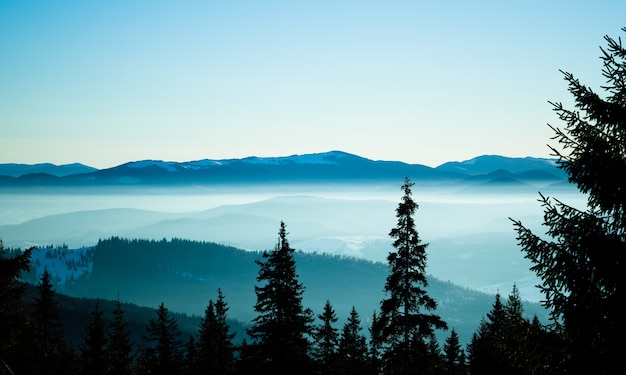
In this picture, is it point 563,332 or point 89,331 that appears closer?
point 563,332

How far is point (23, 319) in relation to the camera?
39.9 ft

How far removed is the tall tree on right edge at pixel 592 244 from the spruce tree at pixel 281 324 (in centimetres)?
1268

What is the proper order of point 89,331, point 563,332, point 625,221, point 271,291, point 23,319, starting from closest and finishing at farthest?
1. point 625,221
2. point 563,332
3. point 23,319
4. point 271,291
5. point 89,331

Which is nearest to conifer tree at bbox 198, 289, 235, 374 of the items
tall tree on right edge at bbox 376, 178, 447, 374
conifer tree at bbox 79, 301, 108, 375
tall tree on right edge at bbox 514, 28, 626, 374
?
conifer tree at bbox 79, 301, 108, 375

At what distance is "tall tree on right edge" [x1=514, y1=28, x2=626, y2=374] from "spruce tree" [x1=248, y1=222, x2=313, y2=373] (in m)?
12.7

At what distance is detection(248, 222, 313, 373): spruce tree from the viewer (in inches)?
739

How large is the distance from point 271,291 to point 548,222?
14.5 m

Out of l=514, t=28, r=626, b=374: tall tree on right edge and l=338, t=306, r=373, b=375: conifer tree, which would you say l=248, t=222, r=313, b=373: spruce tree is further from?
l=338, t=306, r=373, b=375: conifer tree

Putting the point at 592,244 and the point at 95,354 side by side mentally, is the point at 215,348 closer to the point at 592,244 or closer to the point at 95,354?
the point at 95,354

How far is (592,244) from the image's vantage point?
8.14m

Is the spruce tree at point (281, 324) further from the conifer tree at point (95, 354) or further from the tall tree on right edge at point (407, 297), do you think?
the conifer tree at point (95, 354)

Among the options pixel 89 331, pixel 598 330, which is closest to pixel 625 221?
pixel 598 330

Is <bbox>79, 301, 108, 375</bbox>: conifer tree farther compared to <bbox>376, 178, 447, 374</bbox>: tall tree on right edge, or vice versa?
<bbox>79, 301, 108, 375</bbox>: conifer tree

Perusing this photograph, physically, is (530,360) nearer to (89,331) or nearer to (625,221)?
(625,221)
